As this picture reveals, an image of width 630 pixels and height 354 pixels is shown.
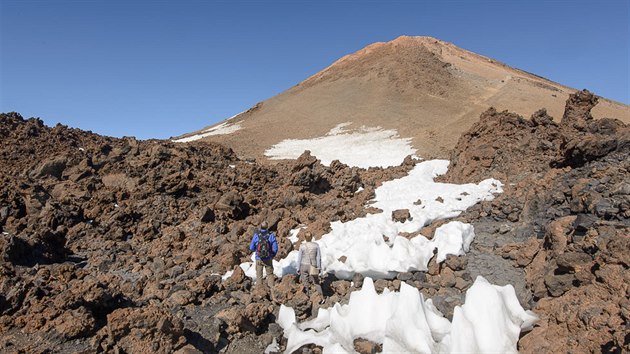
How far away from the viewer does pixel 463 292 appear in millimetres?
8219

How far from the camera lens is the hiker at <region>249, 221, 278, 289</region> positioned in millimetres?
8641

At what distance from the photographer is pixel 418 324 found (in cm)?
621

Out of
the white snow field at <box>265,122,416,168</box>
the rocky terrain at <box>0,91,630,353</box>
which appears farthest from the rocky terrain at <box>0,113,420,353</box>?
the white snow field at <box>265,122,416,168</box>

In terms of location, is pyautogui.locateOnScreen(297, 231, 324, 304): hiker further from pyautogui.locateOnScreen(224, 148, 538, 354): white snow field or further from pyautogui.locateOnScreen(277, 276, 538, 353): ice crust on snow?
pyautogui.locateOnScreen(277, 276, 538, 353): ice crust on snow

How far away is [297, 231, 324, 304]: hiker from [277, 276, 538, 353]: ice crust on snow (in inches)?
47.7

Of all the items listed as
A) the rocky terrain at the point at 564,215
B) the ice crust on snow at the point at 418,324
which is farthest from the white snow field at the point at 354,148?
the ice crust on snow at the point at 418,324

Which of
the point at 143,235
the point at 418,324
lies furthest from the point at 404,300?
the point at 143,235

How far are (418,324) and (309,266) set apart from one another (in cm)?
289

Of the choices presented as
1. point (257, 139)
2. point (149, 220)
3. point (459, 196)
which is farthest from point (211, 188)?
point (257, 139)

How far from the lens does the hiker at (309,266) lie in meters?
8.45

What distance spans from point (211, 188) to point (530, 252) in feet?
34.5

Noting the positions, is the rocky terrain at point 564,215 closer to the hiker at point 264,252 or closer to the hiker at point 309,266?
the hiker at point 309,266

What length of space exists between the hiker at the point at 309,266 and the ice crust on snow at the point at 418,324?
121 cm

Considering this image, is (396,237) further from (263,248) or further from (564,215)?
(564,215)
